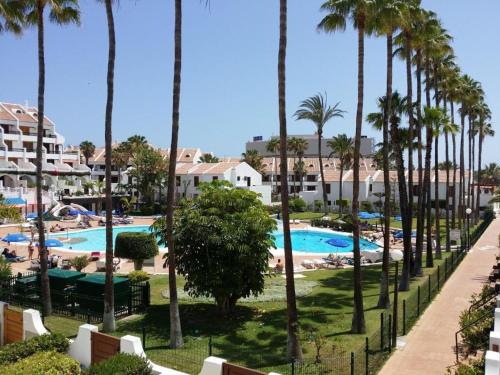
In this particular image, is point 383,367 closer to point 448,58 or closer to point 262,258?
point 262,258

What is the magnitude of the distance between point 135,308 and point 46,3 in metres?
13.3

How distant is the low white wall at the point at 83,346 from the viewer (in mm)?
13148

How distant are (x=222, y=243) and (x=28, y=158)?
60729 millimetres

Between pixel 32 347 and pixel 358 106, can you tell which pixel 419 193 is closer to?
pixel 358 106

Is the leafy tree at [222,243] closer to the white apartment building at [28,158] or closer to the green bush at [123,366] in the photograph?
the green bush at [123,366]

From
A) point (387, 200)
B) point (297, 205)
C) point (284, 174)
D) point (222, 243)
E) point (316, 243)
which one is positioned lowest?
point (316, 243)

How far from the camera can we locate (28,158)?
225ft

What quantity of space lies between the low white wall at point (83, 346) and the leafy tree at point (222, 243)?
17.7 ft

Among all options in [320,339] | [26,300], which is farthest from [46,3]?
[320,339]

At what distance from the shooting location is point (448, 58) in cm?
3216

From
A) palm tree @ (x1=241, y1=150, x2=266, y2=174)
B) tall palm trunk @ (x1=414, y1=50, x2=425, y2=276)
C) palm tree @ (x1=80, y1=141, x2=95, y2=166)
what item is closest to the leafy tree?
tall palm trunk @ (x1=414, y1=50, x2=425, y2=276)

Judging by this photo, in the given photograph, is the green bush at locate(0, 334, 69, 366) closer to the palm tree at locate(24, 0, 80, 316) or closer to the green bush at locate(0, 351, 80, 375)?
the green bush at locate(0, 351, 80, 375)

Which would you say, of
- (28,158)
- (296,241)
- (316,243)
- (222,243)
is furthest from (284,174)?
(28,158)

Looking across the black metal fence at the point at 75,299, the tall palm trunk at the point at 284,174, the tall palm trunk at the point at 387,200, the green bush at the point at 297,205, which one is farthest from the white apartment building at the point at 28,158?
the tall palm trunk at the point at 284,174
